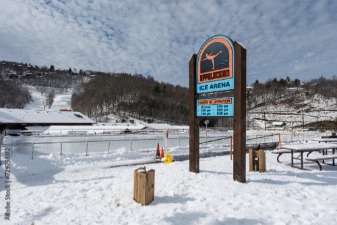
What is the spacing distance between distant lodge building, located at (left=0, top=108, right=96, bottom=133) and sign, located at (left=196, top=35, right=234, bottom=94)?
50.1 m

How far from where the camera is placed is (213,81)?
848 centimetres

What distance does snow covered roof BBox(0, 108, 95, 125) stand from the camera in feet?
174

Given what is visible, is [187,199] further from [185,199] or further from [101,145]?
[101,145]

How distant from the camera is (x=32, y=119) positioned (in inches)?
2240

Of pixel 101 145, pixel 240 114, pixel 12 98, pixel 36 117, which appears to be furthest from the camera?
pixel 12 98

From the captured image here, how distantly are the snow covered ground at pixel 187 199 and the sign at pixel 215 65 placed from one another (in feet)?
9.06

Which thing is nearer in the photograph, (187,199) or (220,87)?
(187,199)

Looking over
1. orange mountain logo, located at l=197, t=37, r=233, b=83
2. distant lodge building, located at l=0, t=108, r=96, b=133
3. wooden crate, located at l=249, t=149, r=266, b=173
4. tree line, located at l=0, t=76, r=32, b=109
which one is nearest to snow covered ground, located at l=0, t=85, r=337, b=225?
wooden crate, located at l=249, t=149, r=266, b=173

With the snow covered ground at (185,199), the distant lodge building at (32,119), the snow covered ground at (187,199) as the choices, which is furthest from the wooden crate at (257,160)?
the distant lodge building at (32,119)

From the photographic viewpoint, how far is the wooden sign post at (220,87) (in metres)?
7.55

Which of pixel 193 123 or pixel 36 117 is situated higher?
pixel 36 117

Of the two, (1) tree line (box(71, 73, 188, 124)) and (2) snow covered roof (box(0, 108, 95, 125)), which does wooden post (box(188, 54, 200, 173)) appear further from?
(1) tree line (box(71, 73, 188, 124))

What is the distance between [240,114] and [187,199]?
288cm

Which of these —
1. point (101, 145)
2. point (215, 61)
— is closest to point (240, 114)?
point (215, 61)
